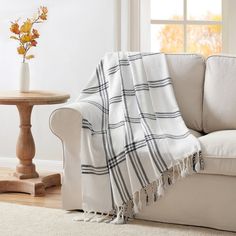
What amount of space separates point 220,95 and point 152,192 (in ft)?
2.54

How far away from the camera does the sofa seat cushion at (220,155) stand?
3268 mm

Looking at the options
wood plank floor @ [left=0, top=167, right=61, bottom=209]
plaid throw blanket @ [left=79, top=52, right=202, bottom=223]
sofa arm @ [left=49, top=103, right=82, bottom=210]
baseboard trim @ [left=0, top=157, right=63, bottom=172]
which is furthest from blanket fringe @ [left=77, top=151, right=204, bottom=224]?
baseboard trim @ [left=0, top=157, right=63, bottom=172]

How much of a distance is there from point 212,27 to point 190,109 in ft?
3.65

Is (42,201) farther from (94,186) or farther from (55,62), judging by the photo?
(55,62)

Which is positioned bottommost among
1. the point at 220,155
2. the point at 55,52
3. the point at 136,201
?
the point at 136,201

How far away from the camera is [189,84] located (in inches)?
154

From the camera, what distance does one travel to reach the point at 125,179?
346 cm

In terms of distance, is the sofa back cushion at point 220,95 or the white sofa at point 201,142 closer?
the white sofa at point 201,142

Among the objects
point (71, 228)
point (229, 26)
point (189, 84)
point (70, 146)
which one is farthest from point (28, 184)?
point (229, 26)

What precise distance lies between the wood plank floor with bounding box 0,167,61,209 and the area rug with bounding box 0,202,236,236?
0.28m

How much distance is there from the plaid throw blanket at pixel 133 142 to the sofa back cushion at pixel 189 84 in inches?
2.9

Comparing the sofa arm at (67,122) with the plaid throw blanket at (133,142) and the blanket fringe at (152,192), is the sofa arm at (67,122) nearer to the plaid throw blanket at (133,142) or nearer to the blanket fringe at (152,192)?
the plaid throw blanket at (133,142)

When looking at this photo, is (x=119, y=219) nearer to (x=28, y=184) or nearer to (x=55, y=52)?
(x=28, y=184)

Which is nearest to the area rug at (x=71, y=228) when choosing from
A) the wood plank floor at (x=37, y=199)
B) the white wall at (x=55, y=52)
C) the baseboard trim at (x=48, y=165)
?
the wood plank floor at (x=37, y=199)
